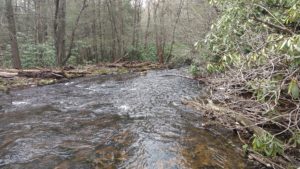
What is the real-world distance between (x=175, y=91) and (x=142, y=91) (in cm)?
124

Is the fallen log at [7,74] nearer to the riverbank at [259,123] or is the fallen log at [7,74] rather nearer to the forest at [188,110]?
the forest at [188,110]

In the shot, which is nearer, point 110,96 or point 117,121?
point 117,121

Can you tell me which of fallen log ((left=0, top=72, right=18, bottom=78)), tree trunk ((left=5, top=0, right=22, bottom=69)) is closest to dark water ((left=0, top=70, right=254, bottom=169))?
fallen log ((left=0, top=72, right=18, bottom=78))

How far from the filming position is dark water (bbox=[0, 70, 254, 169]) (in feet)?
15.3

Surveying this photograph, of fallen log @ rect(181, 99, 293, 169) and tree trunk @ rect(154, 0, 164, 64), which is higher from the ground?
tree trunk @ rect(154, 0, 164, 64)

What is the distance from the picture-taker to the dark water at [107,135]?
184 inches

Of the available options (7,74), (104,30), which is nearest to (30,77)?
(7,74)

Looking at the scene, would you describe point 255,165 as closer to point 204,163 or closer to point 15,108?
point 204,163

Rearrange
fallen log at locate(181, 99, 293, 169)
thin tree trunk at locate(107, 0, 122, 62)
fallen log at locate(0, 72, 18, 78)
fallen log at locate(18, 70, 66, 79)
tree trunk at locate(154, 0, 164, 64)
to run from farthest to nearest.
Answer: tree trunk at locate(154, 0, 164, 64), thin tree trunk at locate(107, 0, 122, 62), fallen log at locate(18, 70, 66, 79), fallen log at locate(0, 72, 18, 78), fallen log at locate(181, 99, 293, 169)

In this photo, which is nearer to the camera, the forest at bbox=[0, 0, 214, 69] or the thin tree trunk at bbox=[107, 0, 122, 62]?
the forest at bbox=[0, 0, 214, 69]

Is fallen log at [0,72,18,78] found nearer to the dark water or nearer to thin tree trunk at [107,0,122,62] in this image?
the dark water

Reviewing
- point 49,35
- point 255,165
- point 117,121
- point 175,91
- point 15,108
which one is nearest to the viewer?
point 255,165

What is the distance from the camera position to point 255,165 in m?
4.52

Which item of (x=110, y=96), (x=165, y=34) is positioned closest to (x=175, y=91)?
(x=110, y=96)
